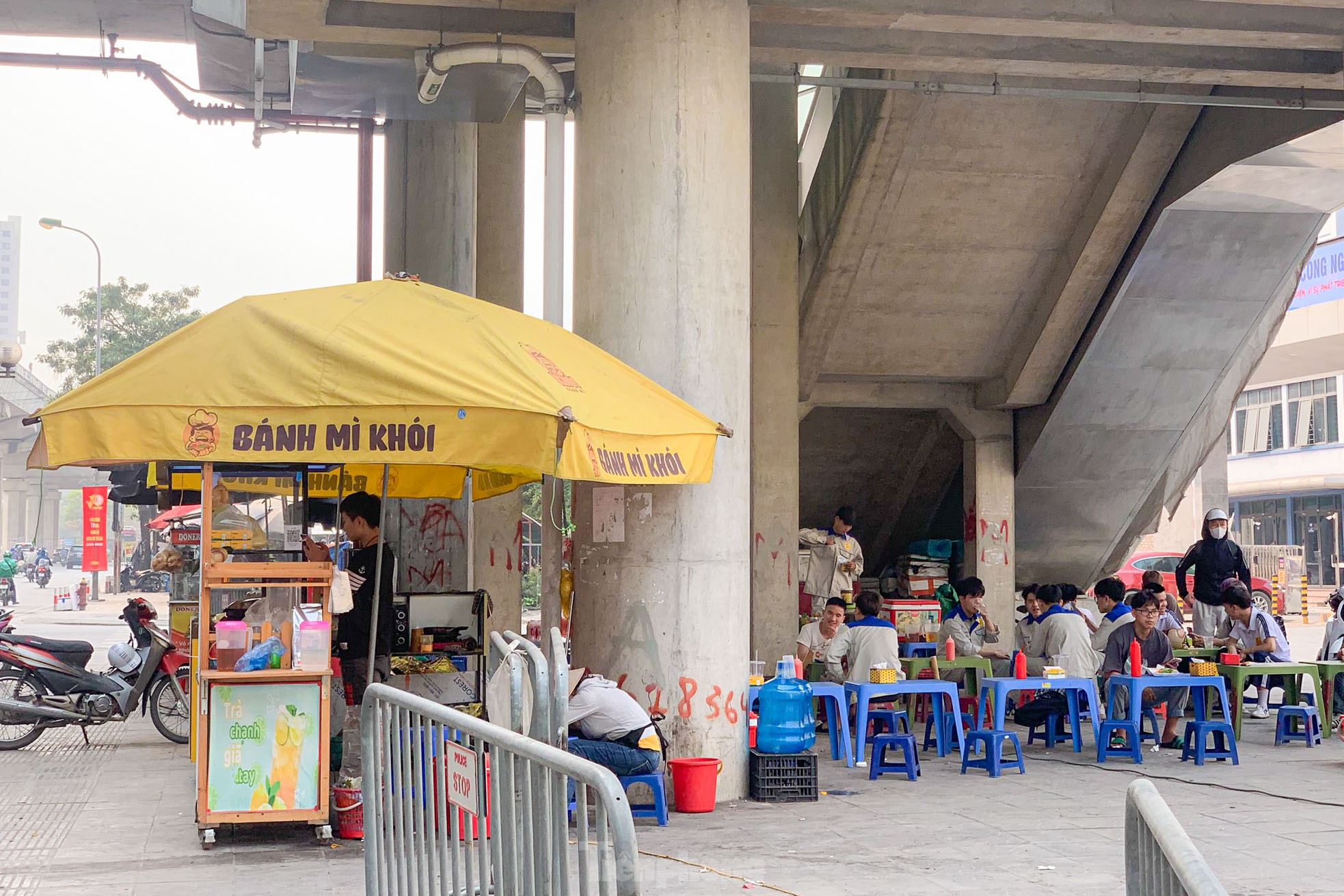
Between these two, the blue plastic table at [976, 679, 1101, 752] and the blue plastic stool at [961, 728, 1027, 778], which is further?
the blue plastic table at [976, 679, 1101, 752]

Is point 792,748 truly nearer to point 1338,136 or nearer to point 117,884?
point 117,884

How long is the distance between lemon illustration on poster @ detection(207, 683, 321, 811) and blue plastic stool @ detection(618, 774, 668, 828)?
5.57 feet

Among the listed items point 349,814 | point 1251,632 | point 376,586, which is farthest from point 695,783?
point 1251,632

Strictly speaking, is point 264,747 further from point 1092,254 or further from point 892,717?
point 1092,254

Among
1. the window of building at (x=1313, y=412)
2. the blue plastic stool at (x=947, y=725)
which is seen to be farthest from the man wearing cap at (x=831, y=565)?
the window of building at (x=1313, y=412)

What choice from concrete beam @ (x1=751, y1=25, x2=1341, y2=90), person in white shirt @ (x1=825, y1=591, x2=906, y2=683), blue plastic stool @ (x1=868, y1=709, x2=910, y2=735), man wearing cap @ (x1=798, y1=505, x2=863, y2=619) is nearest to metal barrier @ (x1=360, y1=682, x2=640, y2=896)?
blue plastic stool @ (x1=868, y1=709, x2=910, y2=735)

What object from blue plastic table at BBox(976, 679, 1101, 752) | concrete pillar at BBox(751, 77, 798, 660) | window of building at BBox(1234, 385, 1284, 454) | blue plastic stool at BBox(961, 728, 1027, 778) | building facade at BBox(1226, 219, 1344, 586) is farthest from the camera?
window of building at BBox(1234, 385, 1284, 454)

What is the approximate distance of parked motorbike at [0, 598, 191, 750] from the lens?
11.3 metres

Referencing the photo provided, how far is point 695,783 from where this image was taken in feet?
27.2

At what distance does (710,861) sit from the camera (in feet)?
22.8

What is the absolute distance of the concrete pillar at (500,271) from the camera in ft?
55.0

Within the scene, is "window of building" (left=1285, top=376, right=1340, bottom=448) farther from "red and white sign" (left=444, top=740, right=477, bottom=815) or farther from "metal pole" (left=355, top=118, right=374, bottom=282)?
"red and white sign" (left=444, top=740, right=477, bottom=815)

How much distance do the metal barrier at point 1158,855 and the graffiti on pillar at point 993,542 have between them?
13.8 metres

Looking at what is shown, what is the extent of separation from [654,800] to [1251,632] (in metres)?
6.39
